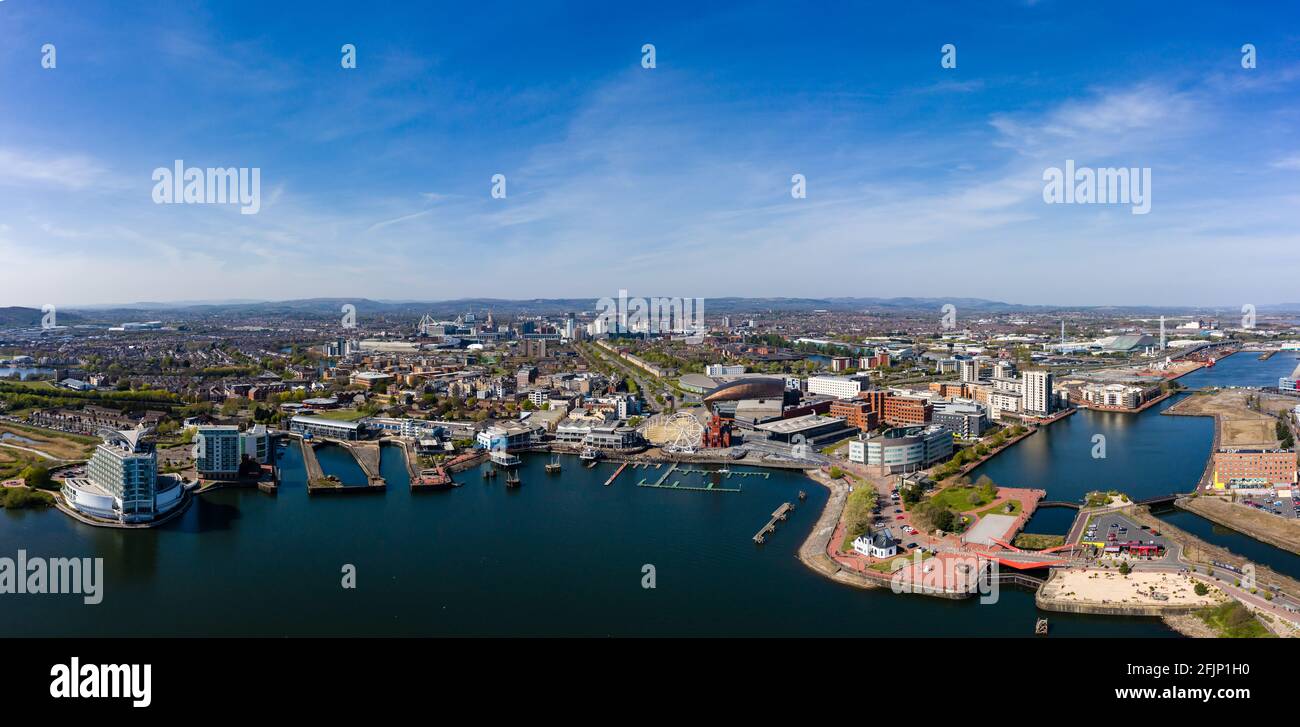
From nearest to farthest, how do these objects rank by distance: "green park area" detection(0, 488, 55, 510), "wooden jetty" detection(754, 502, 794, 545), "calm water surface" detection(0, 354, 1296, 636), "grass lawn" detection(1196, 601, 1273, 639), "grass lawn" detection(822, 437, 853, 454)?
"grass lawn" detection(1196, 601, 1273, 639)
"calm water surface" detection(0, 354, 1296, 636)
"wooden jetty" detection(754, 502, 794, 545)
"green park area" detection(0, 488, 55, 510)
"grass lawn" detection(822, 437, 853, 454)

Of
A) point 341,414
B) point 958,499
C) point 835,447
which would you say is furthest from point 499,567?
point 341,414

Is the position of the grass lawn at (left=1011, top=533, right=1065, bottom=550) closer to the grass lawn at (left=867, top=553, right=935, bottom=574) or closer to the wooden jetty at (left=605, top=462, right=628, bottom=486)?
the grass lawn at (left=867, top=553, right=935, bottom=574)

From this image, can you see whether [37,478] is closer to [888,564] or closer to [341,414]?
[341,414]

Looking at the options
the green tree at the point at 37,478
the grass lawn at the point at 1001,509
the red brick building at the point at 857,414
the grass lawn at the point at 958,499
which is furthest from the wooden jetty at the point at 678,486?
the green tree at the point at 37,478

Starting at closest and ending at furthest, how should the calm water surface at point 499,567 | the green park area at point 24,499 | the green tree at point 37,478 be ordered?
the calm water surface at point 499,567
the green park area at point 24,499
the green tree at point 37,478

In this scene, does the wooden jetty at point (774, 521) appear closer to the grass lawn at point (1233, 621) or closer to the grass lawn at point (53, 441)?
the grass lawn at point (1233, 621)

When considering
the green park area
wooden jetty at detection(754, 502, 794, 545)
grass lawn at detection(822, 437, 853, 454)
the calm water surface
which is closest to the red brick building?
grass lawn at detection(822, 437, 853, 454)

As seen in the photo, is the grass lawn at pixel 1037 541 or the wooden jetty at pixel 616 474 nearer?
the grass lawn at pixel 1037 541

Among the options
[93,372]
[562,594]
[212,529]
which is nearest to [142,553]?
[212,529]

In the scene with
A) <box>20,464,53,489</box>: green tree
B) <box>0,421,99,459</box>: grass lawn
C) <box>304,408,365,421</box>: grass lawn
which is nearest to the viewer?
<box>20,464,53,489</box>: green tree

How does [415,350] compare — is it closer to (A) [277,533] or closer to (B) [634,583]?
(A) [277,533]
